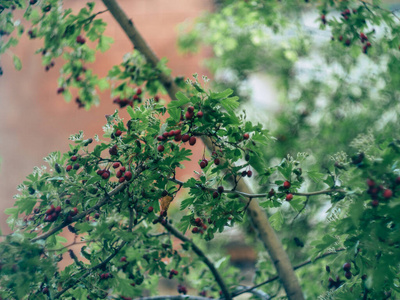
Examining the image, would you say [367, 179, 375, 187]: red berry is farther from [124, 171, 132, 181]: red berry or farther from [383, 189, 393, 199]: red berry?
[124, 171, 132, 181]: red berry

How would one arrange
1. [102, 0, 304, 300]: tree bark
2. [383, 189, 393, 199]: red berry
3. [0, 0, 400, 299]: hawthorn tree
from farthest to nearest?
[102, 0, 304, 300]: tree bark → [0, 0, 400, 299]: hawthorn tree → [383, 189, 393, 199]: red berry

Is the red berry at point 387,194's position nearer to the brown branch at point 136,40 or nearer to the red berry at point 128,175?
the red berry at point 128,175

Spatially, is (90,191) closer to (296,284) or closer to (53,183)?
(53,183)

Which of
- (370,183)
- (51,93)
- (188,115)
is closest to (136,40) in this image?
(188,115)

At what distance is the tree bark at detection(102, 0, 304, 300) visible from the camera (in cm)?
178

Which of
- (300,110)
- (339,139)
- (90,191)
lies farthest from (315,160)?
(90,191)

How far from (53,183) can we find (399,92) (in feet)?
7.92

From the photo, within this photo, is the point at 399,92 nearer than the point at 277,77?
Yes

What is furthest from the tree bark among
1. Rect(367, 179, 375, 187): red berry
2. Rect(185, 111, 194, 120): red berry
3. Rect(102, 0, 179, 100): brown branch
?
Rect(367, 179, 375, 187): red berry

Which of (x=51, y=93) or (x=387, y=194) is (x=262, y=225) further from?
(x=51, y=93)

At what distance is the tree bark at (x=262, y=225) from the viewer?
1.78 meters

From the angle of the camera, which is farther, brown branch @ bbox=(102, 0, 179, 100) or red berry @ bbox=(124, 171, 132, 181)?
brown branch @ bbox=(102, 0, 179, 100)

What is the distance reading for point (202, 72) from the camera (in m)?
5.43

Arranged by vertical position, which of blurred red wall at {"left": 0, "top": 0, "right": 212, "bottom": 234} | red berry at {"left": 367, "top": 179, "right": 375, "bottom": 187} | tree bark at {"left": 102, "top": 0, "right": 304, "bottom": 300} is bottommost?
red berry at {"left": 367, "top": 179, "right": 375, "bottom": 187}
